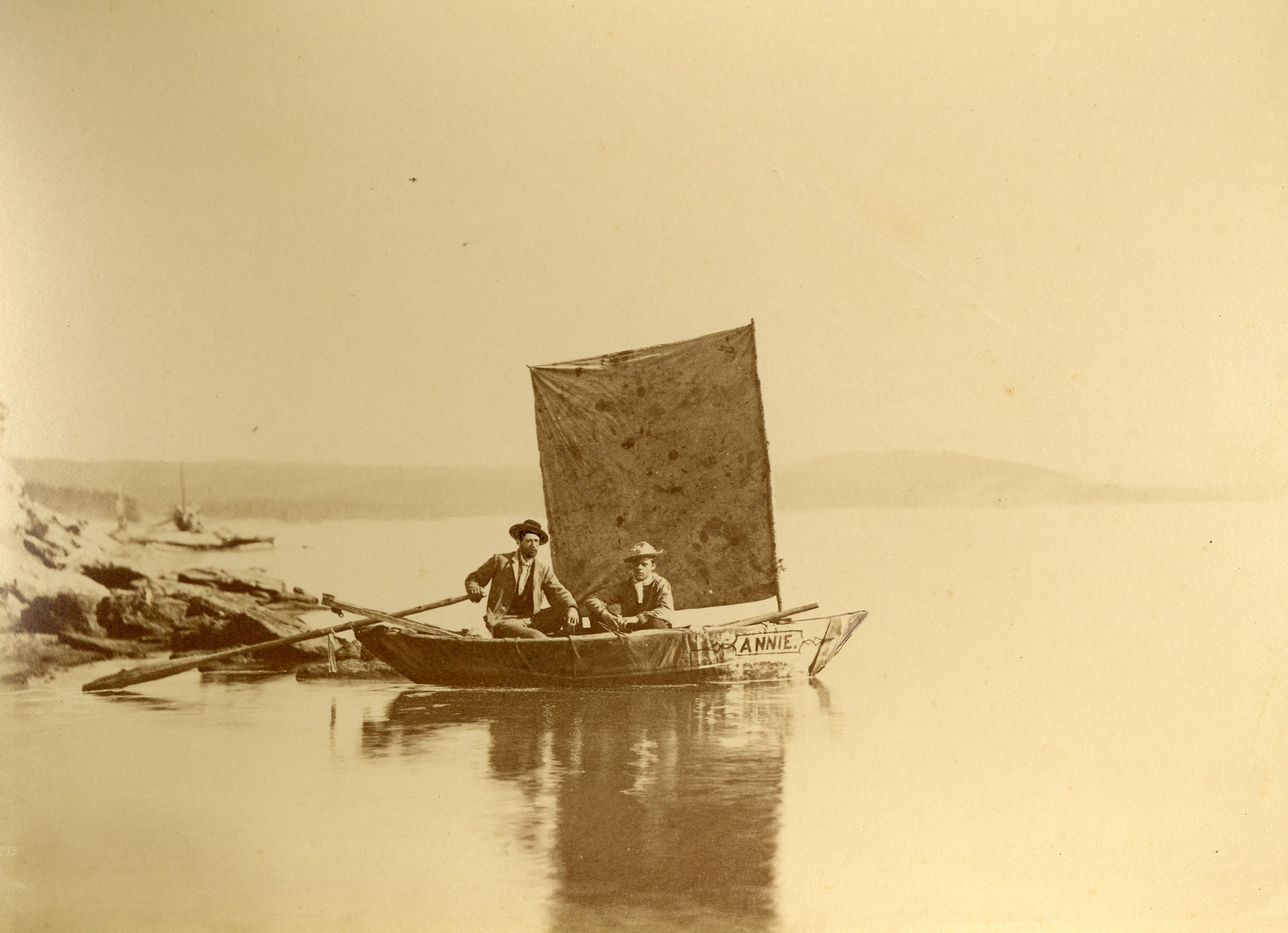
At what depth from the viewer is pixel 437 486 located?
269cm

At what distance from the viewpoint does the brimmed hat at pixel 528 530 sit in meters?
2.70

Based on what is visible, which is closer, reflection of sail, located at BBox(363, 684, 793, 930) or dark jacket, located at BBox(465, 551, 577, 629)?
reflection of sail, located at BBox(363, 684, 793, 930)

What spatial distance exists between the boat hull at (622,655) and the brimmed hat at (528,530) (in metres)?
0.29

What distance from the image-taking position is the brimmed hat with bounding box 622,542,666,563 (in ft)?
8.91

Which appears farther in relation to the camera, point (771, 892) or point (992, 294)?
point (992, 294)

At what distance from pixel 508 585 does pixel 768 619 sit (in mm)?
748

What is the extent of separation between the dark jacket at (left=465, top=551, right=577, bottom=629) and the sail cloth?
0.04m

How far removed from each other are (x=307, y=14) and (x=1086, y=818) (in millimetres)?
3228

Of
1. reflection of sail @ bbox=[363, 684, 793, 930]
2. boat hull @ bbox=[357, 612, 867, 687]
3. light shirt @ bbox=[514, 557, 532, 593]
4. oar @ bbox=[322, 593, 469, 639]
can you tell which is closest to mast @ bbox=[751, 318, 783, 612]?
boat hull @ bbox=[357, 612, 867, 687]

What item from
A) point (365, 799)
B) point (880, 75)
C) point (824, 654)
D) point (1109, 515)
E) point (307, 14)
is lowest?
point (365, 799)

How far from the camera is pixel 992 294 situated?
2.80 m

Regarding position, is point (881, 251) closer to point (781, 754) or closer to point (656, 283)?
point (656, 283)

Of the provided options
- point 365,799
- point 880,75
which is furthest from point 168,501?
point 880,75

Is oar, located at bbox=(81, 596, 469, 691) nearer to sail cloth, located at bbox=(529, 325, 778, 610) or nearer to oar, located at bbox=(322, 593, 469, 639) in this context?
oar, located at bbox=(322, 593, 469, 639)
